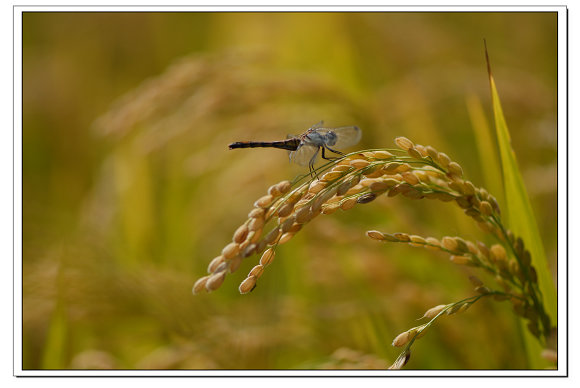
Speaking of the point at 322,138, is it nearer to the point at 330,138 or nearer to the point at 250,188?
the point at 330,138

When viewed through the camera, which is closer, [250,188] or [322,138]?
[322,138]

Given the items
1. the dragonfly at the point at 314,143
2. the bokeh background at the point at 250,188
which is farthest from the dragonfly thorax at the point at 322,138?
the bokeh background at the point at 250,188

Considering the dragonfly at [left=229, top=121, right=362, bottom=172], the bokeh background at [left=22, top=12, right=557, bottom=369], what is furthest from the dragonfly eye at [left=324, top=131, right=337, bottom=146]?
the bokeh background at [left=22, top=12, right=557, bottom=369]

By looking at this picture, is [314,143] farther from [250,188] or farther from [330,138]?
[250,188]

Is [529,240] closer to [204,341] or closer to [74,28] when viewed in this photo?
[204,341]

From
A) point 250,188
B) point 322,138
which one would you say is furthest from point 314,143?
point 250,188
